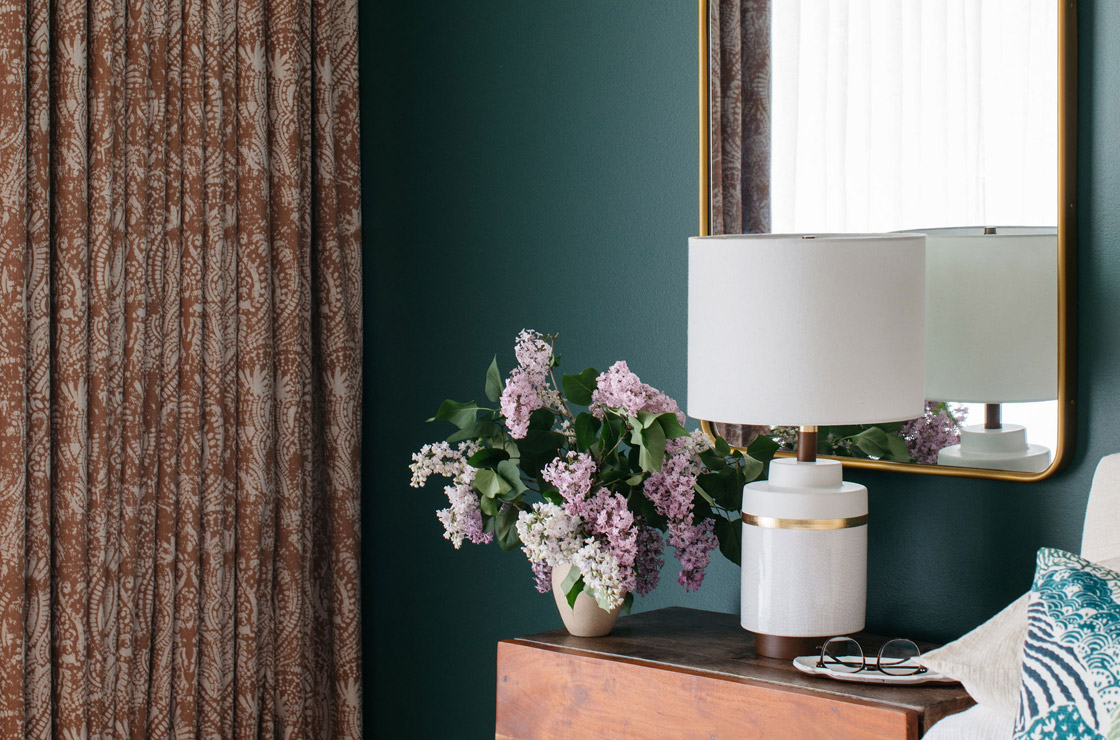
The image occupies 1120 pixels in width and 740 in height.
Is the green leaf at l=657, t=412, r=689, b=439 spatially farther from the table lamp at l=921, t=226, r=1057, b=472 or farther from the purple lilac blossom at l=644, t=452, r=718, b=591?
the table lamp at l=921, t=226, r=1057, b=472

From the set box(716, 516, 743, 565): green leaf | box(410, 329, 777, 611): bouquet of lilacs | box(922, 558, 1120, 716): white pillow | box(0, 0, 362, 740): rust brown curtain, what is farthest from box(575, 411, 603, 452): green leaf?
box(0, 0, 362, 740): rust brown curtain

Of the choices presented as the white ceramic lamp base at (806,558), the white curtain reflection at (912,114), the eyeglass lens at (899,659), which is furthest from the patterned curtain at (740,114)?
the eyeglass lens at (899,659)

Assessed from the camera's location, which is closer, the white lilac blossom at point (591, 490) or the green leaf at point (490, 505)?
the white lilac blossom at point (591, 490)

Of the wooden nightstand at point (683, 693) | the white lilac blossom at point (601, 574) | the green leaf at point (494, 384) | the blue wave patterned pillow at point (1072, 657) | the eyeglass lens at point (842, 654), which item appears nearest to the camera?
the blue wave patterned pillow at point (1072, 657)

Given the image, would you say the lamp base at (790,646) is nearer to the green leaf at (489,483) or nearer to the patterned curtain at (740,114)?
the green leaf at (489,483)

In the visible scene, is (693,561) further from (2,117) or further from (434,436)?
(2,117)

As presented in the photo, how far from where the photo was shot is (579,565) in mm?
1724

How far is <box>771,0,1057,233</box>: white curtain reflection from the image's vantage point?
1736 mm

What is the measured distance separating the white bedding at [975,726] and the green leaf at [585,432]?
25.6 inches

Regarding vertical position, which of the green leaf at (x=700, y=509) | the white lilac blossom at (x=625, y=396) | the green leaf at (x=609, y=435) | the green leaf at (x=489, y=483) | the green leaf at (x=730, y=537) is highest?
the white lilac blossom at (x=625, y=396)

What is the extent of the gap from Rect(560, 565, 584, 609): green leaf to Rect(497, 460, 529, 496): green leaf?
147 millimetres

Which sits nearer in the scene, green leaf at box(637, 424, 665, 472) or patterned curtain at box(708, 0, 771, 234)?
green leaf at box(637, 424, 665, 472)

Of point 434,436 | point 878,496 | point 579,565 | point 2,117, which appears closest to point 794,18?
point 878,496

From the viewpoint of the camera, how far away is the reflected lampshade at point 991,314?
67.7 inches
